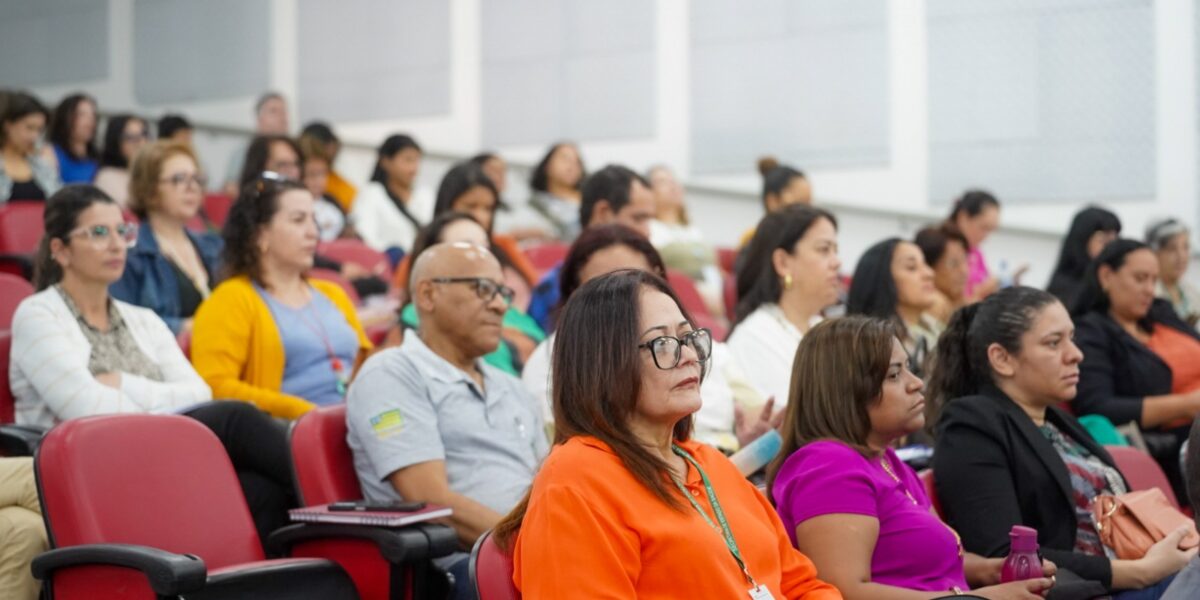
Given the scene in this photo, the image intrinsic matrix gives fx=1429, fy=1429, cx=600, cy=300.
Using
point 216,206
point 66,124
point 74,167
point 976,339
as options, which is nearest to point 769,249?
point 976,339

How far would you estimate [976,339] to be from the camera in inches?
136

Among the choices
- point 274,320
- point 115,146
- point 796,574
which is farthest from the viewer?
point 115,146

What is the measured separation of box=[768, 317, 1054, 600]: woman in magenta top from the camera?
2680 millimetres

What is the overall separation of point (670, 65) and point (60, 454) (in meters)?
6.38

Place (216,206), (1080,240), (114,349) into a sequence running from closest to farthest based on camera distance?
(114,349), (1080,240), (216,206)

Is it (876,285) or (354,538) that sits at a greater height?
(876,285)

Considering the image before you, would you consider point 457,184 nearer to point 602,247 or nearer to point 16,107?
point 602,247

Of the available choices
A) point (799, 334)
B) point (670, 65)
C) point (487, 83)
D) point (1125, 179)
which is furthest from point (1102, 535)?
point (487, 83)

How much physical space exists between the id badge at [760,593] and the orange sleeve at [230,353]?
6.61ft

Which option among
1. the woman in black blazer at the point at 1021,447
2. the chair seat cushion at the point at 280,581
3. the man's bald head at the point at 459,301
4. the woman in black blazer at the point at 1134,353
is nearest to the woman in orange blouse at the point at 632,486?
the chair seat cushion at the point at 280,581

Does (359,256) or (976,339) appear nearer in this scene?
(976,339)

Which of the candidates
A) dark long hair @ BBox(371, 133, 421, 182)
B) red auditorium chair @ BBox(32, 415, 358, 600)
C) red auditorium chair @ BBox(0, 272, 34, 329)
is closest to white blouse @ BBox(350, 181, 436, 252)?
dark long hair @ BBox(371, 133, 421, 182)

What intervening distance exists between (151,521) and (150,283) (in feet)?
6.45

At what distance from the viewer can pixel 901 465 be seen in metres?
2.95
